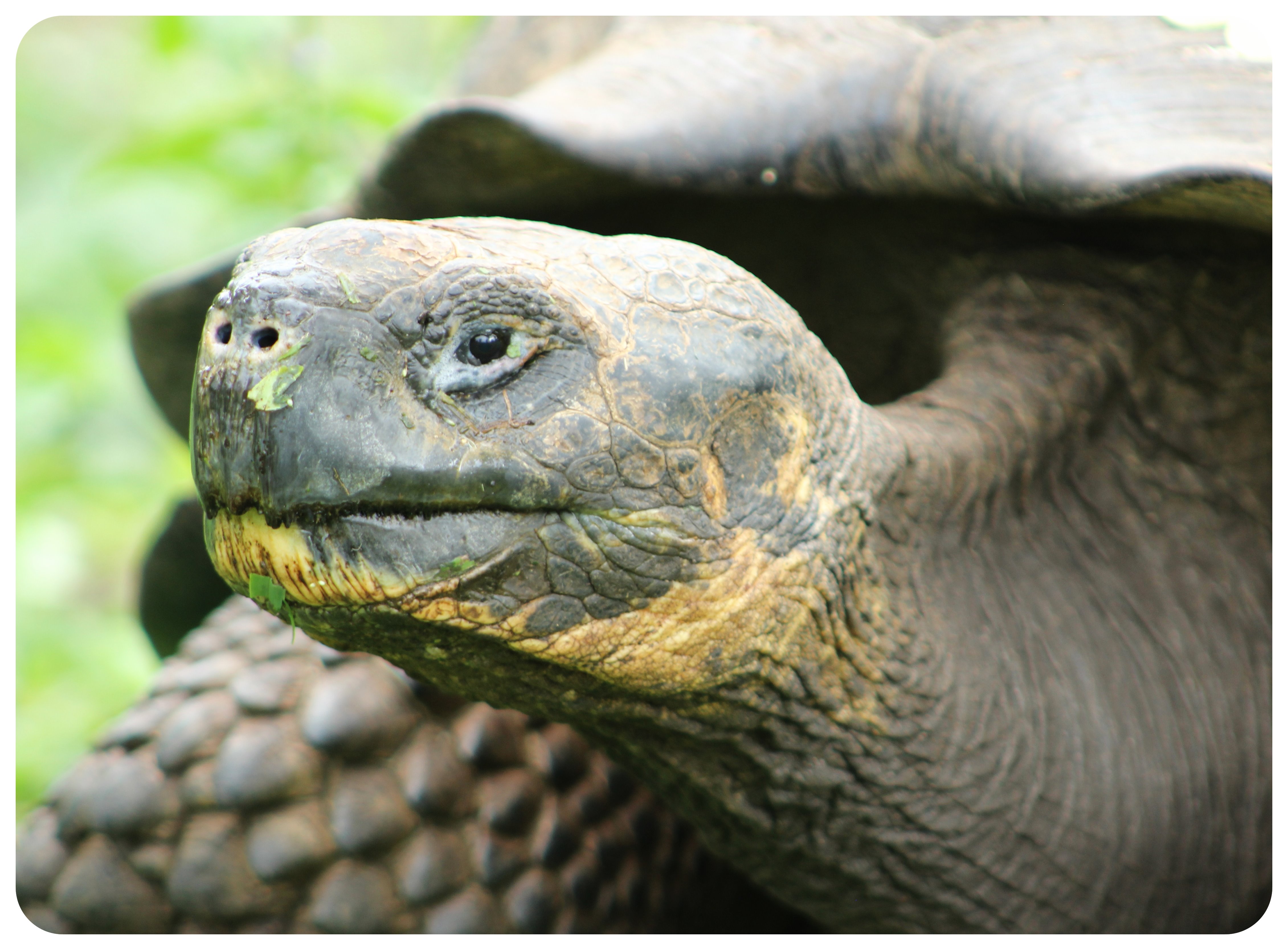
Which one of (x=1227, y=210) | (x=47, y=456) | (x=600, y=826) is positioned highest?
(x=1227, y=210)

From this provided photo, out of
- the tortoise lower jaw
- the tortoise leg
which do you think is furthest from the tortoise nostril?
the tortoise leg

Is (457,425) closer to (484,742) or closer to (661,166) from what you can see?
(661,166)

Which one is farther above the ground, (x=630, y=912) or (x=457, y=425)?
(x=457, y=425)

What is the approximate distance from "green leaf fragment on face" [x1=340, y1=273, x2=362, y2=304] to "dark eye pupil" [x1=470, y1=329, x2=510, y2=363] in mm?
92

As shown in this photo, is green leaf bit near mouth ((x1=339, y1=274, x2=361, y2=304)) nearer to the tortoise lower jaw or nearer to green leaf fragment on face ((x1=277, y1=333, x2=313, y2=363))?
green leaf fragment on face ((x1=277, y1=333, x2=313, y2=363))

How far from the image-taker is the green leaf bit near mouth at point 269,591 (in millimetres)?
914

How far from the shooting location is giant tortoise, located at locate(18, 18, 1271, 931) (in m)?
0.91

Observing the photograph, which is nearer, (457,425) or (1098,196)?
(457,425)

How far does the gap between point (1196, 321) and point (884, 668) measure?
77 centimetres

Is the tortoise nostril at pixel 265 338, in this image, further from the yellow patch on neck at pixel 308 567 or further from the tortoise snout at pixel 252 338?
the yellow patch on neck at pixel 308 567

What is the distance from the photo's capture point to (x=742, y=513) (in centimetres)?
101

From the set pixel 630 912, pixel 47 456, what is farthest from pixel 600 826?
pixel 47 456

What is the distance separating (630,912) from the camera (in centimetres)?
162

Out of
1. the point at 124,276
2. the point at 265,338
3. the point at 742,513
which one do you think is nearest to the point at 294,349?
the point at 265,338
